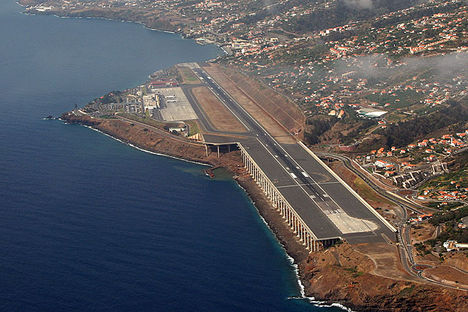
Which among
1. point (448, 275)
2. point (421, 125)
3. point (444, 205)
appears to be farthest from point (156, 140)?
point (448, 275)

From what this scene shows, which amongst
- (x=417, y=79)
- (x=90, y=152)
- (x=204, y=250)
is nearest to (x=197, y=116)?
(x=90, y=152)

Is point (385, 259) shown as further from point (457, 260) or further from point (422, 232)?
point (422, 232)

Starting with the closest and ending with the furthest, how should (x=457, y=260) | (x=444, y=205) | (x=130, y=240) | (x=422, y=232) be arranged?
(x=457, y=260) → (x=422, y=232) → (x=130, y=240) → (x=444, y=205)

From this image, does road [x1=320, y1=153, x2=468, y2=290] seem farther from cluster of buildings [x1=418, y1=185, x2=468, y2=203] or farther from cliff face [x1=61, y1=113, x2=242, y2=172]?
cliff face [x1=61, y1=113, x2=242, y2=172]

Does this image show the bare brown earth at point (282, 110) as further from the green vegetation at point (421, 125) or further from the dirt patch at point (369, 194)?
the dirt patch at point (369, 194)

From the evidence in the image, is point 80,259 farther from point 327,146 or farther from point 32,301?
point 327,146

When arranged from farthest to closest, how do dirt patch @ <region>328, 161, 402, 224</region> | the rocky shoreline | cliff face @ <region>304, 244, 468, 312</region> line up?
dirt patch @ <region>328, 161, 402, 224</region>, the rocky shoreline, cliff face @ <region>304, 244, 468, 312</region>

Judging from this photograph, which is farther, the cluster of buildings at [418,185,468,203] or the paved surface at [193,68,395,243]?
the cluster of buildings at [418,185,468,203]

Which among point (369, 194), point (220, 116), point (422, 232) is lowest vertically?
point (422, 232)

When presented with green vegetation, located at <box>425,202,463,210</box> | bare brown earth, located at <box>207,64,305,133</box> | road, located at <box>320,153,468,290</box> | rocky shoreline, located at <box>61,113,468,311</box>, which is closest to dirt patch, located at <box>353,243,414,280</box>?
rocky shoreline, located at <box>61,113,468,311</box>
